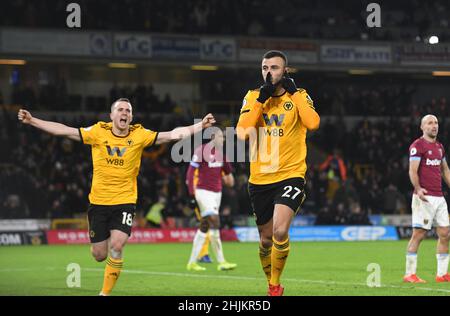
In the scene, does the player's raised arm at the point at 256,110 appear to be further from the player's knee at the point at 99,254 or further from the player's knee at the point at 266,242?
the player's knee at the point at 99,254

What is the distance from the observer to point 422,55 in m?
39.8

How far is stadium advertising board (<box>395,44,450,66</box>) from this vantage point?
39625 millimetres

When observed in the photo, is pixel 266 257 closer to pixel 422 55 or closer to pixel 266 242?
pixel 266 242

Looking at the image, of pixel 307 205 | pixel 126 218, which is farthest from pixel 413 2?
pixel 126 218

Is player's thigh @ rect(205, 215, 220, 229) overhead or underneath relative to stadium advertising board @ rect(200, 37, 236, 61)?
underneath

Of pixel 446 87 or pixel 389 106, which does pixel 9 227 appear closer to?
pixel 389 106

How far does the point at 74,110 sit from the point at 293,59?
9881 mm

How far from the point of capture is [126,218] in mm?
11695

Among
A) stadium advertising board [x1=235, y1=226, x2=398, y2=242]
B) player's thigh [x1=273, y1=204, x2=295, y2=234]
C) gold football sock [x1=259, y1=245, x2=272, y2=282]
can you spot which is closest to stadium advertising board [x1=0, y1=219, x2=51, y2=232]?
stadium advertising board [x1=235, y1=226, x2=398, y2=242]

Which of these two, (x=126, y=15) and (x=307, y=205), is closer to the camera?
(x=307, y=205)

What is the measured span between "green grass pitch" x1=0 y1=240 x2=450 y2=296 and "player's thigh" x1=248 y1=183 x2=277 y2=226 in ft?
5.06

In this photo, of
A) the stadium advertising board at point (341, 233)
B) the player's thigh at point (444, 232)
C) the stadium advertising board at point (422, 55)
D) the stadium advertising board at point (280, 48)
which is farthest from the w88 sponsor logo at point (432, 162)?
the stadium advertising board at point (422, 55)

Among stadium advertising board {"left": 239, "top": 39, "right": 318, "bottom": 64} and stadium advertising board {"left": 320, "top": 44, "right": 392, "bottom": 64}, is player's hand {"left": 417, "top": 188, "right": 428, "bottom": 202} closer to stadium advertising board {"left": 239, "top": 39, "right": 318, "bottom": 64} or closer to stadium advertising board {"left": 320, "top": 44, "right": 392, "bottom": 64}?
stadium advertising board {"left": 239, "top": 39, "right": 318, "bottom": 64}

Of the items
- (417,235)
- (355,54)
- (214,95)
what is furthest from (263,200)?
(214,95)
